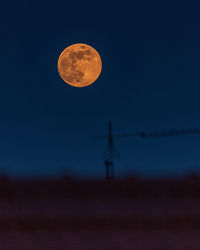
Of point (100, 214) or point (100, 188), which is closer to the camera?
point (100, 214)

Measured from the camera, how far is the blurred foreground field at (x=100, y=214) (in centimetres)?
830

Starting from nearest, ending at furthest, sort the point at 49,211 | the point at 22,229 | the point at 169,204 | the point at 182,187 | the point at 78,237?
the point at 78,237
the point at 22,229
the point at 49,211
the point at 169,204
the point at 182,187

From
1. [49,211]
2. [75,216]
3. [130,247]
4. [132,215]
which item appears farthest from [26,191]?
[130,247]

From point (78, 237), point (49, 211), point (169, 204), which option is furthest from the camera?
point (169, 204)

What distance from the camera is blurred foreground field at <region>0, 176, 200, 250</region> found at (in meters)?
8.30

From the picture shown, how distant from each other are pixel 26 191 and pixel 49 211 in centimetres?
446

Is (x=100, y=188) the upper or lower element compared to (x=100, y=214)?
upper

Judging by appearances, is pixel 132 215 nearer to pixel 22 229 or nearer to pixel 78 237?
pixel 78 237

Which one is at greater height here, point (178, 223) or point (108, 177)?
point (108, 177)

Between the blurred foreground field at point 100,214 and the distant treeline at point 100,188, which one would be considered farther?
the distant treeline at point 100,188

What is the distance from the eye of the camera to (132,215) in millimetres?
11227

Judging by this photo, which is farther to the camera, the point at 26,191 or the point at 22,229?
the point at 26,191

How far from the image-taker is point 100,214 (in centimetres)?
1163

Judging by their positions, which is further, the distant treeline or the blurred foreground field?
the distant treeline
